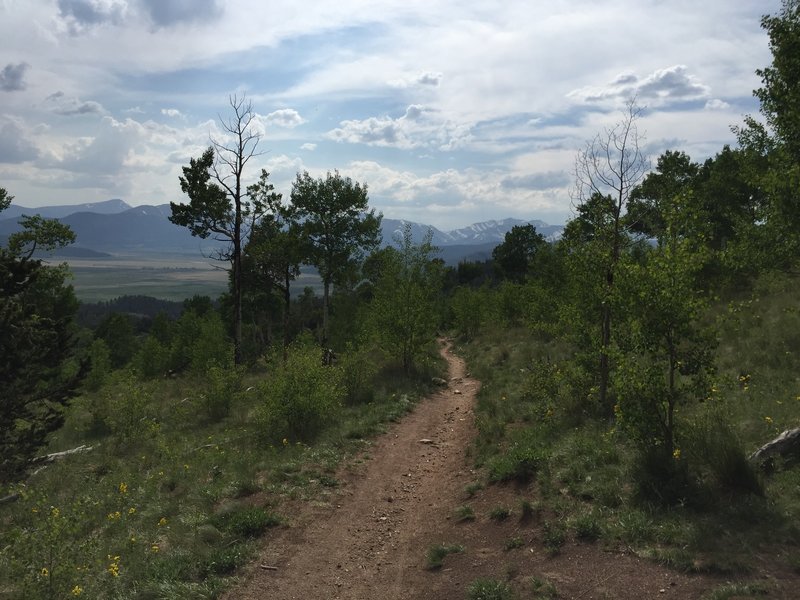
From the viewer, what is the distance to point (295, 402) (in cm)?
1472

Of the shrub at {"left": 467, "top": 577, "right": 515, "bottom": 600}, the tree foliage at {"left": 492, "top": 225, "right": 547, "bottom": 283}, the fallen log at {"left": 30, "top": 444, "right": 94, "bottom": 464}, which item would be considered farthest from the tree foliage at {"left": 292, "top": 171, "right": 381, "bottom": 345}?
the tree foliage at {"left": 492, "top": 225, "right": 547, "bottom": 283}

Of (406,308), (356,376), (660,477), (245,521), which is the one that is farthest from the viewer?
(406,308)

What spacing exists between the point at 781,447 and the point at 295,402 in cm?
1157

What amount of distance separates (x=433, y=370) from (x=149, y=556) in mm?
18083

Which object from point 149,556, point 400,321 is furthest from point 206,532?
point 400,321

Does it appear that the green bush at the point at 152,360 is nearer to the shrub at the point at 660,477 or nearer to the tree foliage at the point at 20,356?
the tree foliage at the point at 20,356

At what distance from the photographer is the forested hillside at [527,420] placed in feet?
25.0

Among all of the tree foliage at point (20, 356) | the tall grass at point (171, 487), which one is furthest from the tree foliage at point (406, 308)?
the tree foliage at point (20, 356)

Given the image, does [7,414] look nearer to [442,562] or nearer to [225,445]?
[225,445]

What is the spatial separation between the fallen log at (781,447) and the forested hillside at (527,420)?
0.08 meters

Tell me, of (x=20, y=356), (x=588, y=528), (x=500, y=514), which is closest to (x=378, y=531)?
(x=500, y=514)

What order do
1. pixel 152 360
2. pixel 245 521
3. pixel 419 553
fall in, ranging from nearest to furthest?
1. pixel 419 553
2. pixel 245 521
3. pixel 152 360

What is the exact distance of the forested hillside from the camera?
7625mm

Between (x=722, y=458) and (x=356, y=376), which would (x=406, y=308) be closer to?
(x=356, y=376)
